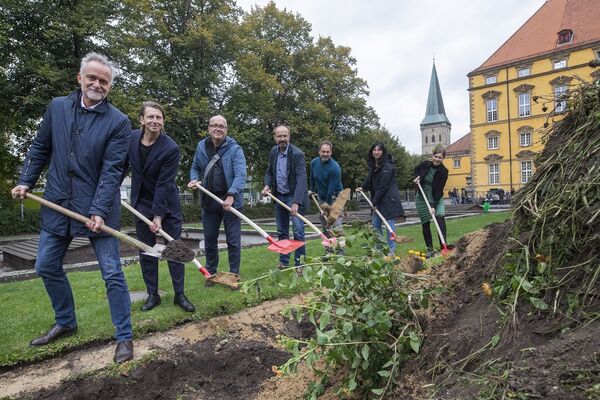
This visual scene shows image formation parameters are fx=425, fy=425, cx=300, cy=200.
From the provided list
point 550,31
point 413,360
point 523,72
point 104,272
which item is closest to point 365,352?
point 413,360

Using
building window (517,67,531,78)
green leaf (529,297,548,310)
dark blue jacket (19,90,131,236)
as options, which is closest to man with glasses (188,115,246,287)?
dark blue jacket (19,90,131,236)

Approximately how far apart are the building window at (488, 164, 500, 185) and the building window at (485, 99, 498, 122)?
17.3 ft

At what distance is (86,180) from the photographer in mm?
3525

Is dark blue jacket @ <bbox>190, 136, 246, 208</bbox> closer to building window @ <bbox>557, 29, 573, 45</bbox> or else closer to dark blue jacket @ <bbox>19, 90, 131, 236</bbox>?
dark blue jacket @ <bbox>19, 90, 131, 236</bbox>

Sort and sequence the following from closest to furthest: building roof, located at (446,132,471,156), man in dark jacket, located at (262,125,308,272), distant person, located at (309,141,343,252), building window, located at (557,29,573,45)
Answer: man in dark jacket, located at (262,125,308,272)
distant person, located at (309,141,343,252)
building window, located at (557,29,573,45)
building roof, located at (446,132,471,156)

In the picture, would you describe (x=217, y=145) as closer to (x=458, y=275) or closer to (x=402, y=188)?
(x=458, y=275)

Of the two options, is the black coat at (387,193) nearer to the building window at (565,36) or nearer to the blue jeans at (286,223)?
the blue jeans at (286,223)

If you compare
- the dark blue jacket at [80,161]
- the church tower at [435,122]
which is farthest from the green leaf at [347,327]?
the church tower at [435,122]

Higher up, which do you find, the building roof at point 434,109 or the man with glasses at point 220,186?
the building roof at point 434,109

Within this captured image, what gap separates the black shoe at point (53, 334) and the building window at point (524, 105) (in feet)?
168

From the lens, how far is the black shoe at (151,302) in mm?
4479

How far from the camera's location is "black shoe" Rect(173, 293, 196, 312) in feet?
14.3

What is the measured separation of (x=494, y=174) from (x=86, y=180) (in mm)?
51411

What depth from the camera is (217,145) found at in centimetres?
555
